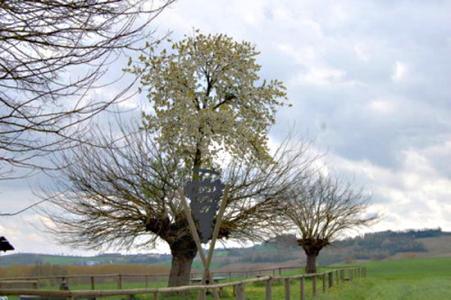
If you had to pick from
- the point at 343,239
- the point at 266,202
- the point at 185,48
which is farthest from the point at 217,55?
the point at 343,239

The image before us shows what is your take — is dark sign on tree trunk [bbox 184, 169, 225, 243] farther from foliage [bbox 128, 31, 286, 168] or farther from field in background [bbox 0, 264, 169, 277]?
field in background [bbox 0, 264, 169, 277]

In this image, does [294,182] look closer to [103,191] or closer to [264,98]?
[264,98]

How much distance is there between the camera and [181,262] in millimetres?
24781

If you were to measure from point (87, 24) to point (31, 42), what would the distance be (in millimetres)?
557

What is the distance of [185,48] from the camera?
25.6 metres

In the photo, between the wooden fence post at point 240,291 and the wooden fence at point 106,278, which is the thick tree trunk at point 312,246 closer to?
the wooden fence at point 106,278

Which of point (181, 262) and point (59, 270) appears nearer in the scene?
point (181, 262)

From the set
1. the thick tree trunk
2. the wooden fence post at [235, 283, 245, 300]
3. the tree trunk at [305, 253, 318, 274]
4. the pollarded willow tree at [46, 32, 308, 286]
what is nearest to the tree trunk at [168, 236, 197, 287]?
the pollarded willow tree at [46, 32, 308, 286]

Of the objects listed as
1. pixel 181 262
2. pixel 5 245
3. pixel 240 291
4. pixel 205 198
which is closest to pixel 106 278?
pixel 181 262

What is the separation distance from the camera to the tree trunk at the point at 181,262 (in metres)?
24.7

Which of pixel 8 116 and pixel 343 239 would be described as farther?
pixel 343 239

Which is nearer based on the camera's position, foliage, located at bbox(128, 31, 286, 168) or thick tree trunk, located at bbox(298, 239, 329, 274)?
foliage, located at bbox(128, 31, 286, 168)

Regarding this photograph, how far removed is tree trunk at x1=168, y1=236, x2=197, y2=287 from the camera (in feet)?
81.0

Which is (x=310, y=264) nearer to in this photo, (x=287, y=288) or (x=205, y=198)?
(x=287, y=288)
